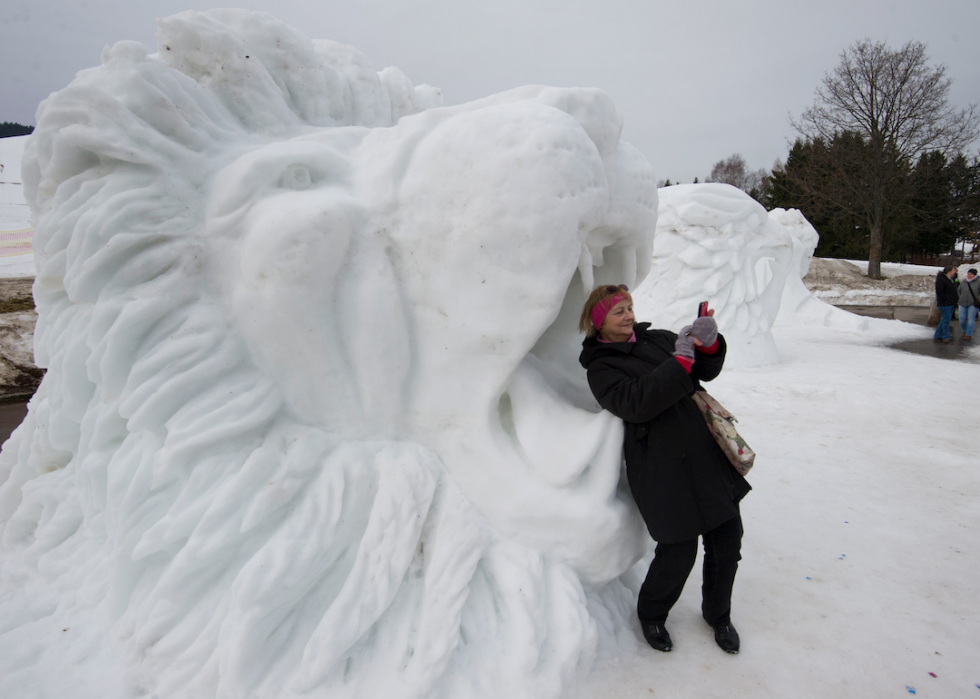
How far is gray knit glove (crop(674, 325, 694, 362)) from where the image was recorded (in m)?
1.57

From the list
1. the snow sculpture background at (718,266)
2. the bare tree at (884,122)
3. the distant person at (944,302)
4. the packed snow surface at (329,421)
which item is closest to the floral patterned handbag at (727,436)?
the packed snow surface at (329,421)

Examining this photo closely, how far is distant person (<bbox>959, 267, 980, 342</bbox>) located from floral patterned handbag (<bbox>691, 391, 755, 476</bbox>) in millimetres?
8190

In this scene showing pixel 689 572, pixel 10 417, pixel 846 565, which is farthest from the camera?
pixel 10 417

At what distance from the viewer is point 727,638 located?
169 cm

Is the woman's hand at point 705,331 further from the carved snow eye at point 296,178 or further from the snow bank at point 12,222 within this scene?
the snow bank at point 12,222

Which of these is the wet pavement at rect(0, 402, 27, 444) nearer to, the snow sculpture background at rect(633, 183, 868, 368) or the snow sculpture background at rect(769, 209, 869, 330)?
the snow sculpture background at rect(633, 183, 868, 368)

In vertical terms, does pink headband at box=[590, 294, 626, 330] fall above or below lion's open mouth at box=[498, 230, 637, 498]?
above

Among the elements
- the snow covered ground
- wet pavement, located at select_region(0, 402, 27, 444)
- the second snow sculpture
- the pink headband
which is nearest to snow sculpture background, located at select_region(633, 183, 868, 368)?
the second snow sculpture

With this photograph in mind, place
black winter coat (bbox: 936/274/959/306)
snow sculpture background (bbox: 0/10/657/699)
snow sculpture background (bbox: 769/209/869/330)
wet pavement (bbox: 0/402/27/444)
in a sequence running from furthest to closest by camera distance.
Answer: snow sculpture background (bbox: 769/209/869/330), black winter coat (bbox: 936/274/959/306), wet pavement (bbox: 0/402/27/444), snow sculpture background (bbox: 0/10/657/699)

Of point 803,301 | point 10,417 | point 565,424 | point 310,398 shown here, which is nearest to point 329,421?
point 310,398

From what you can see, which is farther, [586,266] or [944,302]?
[944,302]

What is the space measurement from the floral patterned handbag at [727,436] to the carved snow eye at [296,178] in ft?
4.39

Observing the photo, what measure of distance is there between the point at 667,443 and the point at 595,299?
0.48m

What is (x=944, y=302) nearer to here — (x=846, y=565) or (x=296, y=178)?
(x=846, y=565)
